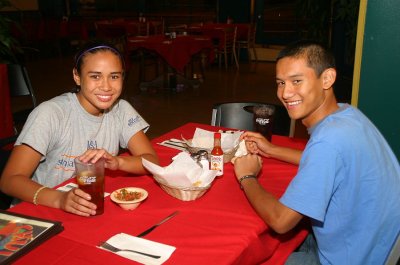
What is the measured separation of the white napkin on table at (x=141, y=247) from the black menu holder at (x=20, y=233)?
0.60 feet

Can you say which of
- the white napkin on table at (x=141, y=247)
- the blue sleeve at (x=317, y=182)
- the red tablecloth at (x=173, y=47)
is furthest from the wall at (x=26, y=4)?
the blue sleeve at (x=317, y=182)

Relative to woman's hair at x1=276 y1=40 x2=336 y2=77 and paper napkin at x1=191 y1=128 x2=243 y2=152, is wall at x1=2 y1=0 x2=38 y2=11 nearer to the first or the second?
paper napkin at x1=191 y1=128 x2=243 y2=152

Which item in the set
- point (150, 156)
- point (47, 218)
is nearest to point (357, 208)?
point (150, 156)

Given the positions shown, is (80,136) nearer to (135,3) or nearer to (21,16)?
(21,16)

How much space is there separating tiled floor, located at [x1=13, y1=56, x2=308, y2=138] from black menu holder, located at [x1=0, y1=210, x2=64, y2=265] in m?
3.53

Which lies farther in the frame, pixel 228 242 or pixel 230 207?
pixel 230 207

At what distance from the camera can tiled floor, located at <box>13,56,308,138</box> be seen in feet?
18.9

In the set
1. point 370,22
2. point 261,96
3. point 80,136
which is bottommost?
point 261,96

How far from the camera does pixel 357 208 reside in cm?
133

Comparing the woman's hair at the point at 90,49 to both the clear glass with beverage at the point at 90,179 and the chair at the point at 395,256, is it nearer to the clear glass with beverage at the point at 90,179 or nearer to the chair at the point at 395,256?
the clear glass with beverage at the point at 90,179

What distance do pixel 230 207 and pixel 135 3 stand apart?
12.5 meters

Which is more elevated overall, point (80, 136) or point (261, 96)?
point (80, 136)

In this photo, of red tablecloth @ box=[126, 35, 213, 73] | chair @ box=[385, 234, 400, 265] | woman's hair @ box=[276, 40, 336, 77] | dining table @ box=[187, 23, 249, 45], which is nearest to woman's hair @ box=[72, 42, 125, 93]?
woman's hair @ box=[276, 40, 336, 77]

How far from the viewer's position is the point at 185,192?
56.4 inches
